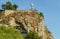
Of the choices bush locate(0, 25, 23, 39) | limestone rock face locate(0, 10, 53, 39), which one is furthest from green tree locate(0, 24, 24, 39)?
limestone rock face locate(0, 10, 53, 39)

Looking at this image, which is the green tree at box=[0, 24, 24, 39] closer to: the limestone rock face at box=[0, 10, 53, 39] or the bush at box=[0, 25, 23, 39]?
the bush at box=[0, 25, 23, 39]

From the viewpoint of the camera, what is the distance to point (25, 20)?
236 feet

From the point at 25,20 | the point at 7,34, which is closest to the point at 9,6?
the point at 25,20

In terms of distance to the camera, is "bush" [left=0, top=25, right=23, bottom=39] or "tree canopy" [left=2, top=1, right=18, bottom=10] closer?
"bush" [left=0, top=25, right=23, bottom=39]

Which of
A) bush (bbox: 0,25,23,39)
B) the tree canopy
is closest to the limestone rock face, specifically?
the tree canopy

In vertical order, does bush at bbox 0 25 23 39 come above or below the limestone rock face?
below

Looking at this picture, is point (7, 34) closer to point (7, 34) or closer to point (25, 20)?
point (7, 34)

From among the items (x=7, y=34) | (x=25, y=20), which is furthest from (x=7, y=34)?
(x=25, y=20)

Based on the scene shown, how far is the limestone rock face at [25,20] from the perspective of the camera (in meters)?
70.4

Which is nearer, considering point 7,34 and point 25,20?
point 7,34

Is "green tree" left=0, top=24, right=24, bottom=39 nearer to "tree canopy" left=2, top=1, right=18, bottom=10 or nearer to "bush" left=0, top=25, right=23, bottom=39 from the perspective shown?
"bush" left=0, top=25, right=23, bottom=39

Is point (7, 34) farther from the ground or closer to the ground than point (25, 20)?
closer to the ground

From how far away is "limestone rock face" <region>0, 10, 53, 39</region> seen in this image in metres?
70.4

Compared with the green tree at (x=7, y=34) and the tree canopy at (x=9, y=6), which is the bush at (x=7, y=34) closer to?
the green tree at (x=7, y=34)
